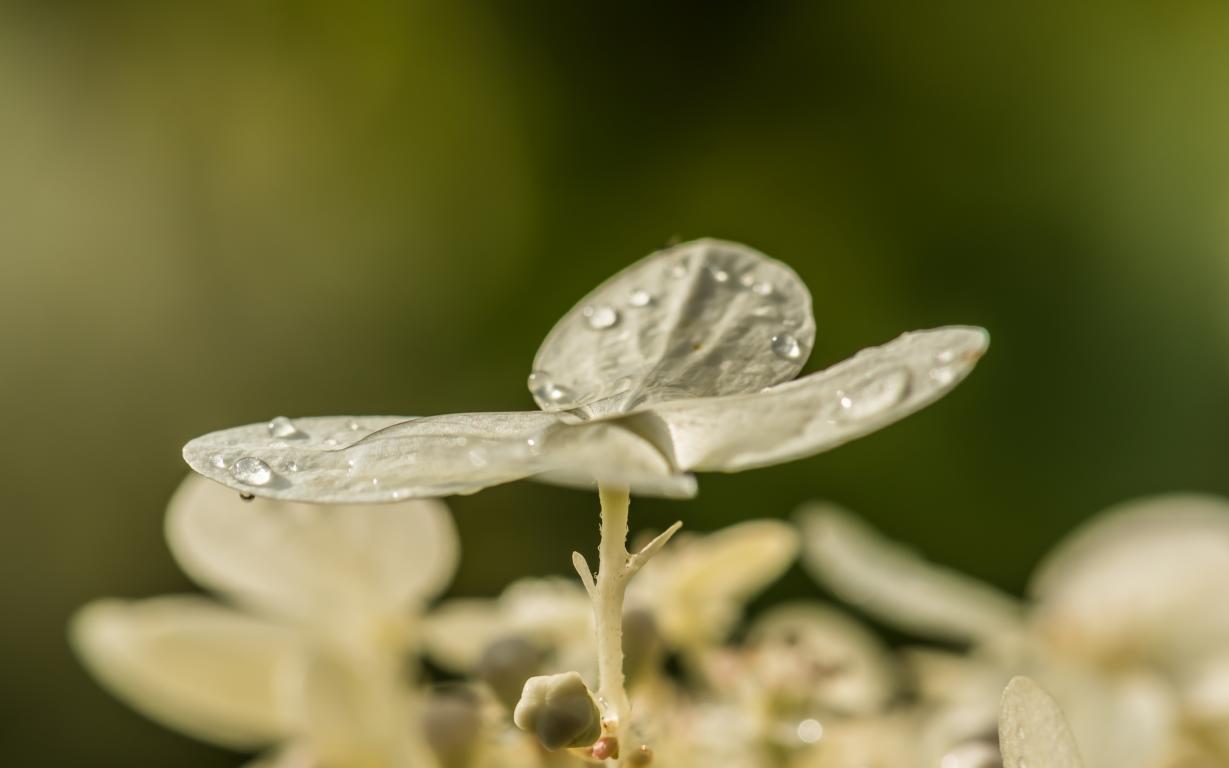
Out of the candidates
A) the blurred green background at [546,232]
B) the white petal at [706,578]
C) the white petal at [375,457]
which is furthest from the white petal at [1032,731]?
the blurred green background at [546,232]

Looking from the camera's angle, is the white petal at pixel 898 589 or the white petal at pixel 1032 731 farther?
the white petal at pixel 898 589

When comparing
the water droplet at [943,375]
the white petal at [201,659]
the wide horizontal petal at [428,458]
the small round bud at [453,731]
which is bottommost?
the white petal at [201,659]

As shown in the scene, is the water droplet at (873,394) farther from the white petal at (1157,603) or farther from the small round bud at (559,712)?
the white petal at (1157,603)

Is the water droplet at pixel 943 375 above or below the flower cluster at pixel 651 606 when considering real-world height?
above

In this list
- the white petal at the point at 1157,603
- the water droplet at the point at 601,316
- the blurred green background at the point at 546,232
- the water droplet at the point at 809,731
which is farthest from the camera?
the blurred green background at the point at 546,232

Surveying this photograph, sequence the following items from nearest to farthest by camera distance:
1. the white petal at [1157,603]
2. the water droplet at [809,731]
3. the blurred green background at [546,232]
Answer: the water droplet at [809,731] → the white petal at [1157,603] → the blurred green background at [546,232]

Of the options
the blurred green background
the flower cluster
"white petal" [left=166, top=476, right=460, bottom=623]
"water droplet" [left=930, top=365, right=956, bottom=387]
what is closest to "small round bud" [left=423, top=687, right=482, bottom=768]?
the flower cluster

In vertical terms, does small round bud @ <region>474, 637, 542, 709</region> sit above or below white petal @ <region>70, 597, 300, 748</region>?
above

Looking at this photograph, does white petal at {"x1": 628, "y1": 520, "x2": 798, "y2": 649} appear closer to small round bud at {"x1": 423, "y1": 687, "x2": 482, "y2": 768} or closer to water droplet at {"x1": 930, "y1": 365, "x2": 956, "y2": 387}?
small round bud at {"x1": 423, "y1": 687, "x2": 482, "y2": 768}
